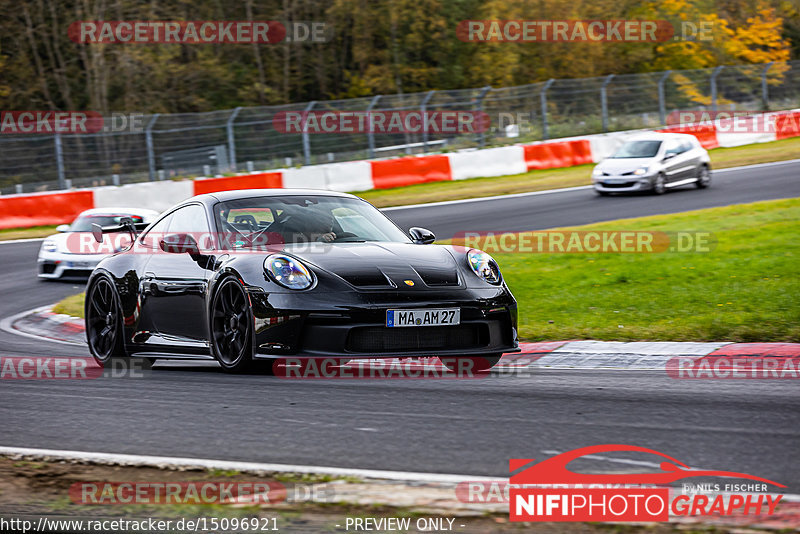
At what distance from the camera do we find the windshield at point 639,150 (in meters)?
22.1

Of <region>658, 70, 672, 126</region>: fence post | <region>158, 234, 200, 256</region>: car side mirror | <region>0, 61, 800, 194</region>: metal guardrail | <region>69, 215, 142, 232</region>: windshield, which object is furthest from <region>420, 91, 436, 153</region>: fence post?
<region>158, 234, 200, 256</region>: car side mirror

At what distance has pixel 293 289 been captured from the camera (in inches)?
256

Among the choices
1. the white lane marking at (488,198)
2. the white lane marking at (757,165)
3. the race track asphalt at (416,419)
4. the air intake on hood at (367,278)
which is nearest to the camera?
the race track asphalt at (416,419)

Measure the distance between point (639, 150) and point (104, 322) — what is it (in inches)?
629

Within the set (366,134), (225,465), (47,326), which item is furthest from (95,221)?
(225,465)

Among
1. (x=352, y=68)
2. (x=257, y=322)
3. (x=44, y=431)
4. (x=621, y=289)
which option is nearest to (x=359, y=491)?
(x=44, y=431)

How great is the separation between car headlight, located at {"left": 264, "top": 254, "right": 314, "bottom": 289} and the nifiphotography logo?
284 cm

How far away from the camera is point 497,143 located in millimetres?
26906

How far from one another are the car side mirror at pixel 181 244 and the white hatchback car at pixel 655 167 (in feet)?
49.8

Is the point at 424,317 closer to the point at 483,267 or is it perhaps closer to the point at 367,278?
the point at 367,278

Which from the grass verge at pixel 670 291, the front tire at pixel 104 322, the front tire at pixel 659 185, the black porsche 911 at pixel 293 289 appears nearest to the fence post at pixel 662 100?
the front tire at pixel 659 185

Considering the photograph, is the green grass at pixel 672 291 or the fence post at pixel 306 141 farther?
the fence post at pixel 306 141

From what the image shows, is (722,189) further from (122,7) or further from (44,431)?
(122,7)

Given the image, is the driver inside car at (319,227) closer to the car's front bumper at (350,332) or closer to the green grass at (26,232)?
the car's front bumper at (350,332)
